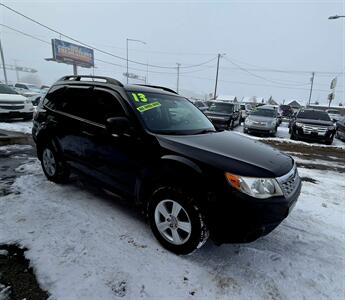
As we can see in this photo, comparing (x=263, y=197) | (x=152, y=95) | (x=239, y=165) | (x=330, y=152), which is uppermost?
(x=152, y=95)

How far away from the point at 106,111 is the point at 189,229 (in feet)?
6.23

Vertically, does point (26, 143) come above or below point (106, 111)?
below

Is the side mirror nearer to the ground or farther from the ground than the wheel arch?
farther from the ground

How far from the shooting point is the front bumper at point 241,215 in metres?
2.21

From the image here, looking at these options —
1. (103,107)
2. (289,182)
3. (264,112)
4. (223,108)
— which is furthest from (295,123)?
(103,107)

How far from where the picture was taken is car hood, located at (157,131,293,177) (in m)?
2.33

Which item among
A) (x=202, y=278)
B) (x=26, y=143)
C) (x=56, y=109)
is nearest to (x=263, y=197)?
(x=202, y=278)

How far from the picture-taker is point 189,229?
250 cm

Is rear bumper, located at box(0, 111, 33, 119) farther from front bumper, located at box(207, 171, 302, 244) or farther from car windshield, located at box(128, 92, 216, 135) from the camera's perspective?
front bumper, located at box(207, 171, 302, 244)

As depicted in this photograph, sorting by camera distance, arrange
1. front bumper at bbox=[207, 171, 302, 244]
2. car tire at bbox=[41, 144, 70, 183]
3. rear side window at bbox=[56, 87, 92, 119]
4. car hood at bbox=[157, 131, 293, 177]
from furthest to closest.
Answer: car tire at bbox=[41, 144, 70, 183] → rear side window at bbox=[56, 87, 92, 119] → car hood at bbox=[157, 131, 293, 177] → front bumper at bbox=[207, 171, 302, 244]

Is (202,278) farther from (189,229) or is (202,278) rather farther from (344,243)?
(344,243)

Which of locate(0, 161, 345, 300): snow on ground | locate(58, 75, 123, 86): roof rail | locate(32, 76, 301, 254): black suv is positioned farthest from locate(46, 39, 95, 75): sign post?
locate(0, 161, 345, 300): snow on ground

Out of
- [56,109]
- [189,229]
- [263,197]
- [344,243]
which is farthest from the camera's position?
[56,109]

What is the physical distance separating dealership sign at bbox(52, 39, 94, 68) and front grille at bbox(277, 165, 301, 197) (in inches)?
1773
